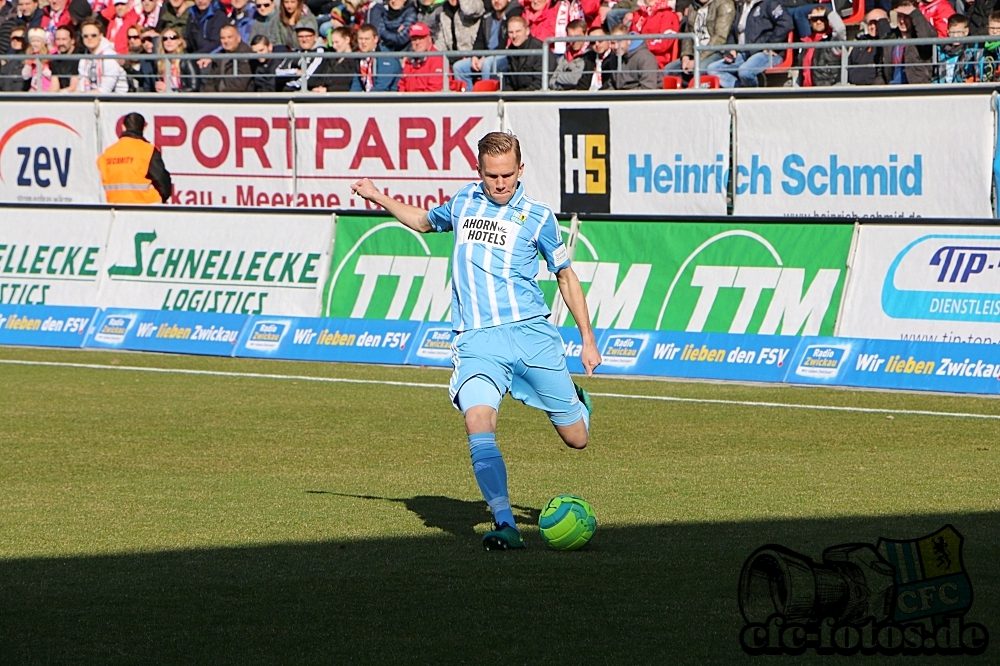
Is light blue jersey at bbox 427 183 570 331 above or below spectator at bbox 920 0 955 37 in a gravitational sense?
below

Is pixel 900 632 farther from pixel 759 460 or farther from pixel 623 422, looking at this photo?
pixel 623 422

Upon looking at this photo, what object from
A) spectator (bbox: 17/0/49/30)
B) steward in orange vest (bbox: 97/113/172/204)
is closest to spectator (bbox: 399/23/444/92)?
steward in orange vest (bbox: 97/113/172/204)

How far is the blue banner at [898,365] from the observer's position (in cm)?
1445

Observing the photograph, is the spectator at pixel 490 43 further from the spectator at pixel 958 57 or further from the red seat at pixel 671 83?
the spectator at pixel 958 57

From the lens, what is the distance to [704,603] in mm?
6883

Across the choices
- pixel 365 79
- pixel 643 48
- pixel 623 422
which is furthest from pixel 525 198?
pixel 365 79

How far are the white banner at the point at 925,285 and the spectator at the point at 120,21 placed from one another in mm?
15579

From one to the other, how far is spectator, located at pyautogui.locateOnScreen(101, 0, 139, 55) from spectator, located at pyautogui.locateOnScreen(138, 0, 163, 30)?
0.17m

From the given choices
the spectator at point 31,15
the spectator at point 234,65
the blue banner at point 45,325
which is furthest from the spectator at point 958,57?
the spectator at point 31,15

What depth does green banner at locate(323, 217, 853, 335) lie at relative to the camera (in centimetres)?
1550

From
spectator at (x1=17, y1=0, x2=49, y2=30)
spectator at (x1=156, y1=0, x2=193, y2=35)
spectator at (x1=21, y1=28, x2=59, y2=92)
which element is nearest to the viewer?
spectator at (x1=21, y1=28, x2=59, y2=92)

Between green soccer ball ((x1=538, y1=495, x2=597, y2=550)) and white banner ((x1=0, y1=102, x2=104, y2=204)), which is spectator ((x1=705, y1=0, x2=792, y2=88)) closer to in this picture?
white banner ((x1=0, y1=102, x2=104, y2=204))

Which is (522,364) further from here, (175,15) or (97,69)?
(175,15)

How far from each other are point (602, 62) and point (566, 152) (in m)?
1.42
